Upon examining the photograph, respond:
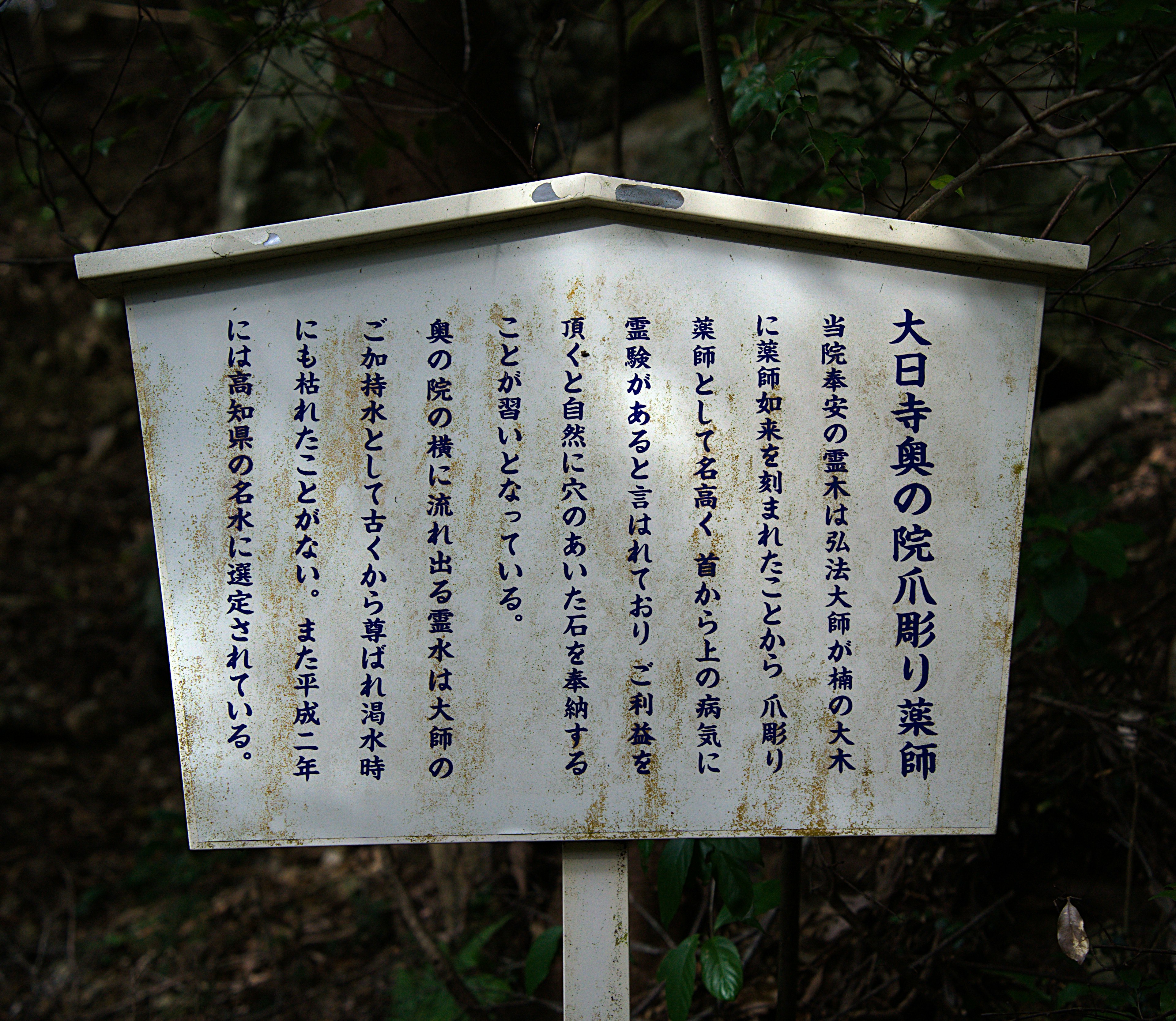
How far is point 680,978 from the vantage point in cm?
169

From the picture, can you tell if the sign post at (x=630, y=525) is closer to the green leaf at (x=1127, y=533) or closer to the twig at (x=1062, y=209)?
the twig at (x=1062, y=209)

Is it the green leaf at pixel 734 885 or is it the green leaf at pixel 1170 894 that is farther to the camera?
the green leaf at pixel 734 885

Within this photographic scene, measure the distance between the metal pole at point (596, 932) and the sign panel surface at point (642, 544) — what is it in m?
0.10

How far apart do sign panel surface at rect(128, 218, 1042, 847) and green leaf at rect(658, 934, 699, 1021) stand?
381 mm

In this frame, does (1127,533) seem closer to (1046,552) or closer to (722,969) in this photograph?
(1046,552)

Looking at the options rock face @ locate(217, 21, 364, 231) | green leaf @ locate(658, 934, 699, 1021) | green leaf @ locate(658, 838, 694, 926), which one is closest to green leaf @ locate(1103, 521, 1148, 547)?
green leaf @ locate(658, 838, 694, 926)

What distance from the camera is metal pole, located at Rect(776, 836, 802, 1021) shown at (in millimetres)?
1870

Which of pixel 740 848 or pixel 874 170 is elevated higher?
pixel 874 170

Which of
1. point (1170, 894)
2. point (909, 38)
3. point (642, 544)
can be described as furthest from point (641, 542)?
point (1170, 894)

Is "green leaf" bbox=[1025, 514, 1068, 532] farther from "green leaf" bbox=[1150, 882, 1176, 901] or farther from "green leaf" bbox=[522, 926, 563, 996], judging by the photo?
"green leaf" bbox=[522, 926, 563, 996]

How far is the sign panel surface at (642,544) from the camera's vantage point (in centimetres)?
153

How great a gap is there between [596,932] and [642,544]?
801 millimetres

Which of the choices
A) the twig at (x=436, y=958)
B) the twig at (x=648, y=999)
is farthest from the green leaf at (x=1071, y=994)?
the twig at (x=436, y=958)

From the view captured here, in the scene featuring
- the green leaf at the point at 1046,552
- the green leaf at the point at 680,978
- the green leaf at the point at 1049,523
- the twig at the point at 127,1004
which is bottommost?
the twig at the point at 127,1004
